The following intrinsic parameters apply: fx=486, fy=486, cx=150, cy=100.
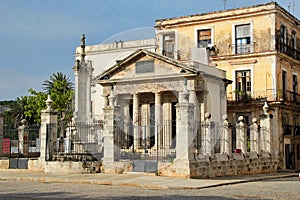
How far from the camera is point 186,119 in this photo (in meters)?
18.4

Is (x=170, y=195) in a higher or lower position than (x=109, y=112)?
lower

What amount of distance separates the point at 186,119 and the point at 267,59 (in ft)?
49.8

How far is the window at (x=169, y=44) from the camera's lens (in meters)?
35.8

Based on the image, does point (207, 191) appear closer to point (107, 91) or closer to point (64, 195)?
point (64, 195)

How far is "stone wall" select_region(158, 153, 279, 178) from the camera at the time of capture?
18.6m

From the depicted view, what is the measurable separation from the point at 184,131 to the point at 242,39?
16431mm

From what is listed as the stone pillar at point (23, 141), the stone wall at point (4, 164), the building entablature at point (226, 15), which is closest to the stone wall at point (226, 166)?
the stone wall at point (4, 164)

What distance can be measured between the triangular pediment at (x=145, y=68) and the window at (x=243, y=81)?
6.11 metres

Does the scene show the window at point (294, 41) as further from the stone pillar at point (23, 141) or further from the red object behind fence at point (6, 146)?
the red object behind fence at point (6, 146)

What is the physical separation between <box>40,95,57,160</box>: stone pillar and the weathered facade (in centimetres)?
1296

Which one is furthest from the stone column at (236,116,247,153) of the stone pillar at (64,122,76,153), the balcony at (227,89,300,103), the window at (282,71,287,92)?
the window at (282,71,287,92)

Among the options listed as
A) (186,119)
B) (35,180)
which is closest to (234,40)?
(186,119)

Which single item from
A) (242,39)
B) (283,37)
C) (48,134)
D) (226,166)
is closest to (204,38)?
(242,39)

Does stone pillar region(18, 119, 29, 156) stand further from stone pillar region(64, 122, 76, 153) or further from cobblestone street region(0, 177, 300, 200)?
cobblestone street region(0, 177, 300, 200)
